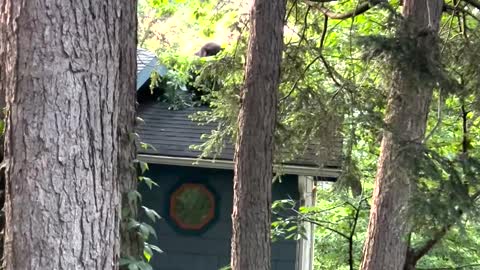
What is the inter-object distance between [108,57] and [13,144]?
0.47 m

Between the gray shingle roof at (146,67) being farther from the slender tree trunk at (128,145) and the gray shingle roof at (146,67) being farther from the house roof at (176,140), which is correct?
the slender tree trunk at (128,145)

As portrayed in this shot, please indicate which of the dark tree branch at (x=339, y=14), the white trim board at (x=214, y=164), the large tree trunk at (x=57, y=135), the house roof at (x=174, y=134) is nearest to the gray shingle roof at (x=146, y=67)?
the house roof at (x=174, y=134)

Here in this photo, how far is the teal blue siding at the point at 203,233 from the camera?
8.51 meters

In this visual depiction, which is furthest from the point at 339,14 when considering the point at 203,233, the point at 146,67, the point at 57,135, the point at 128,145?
the point at 57,135

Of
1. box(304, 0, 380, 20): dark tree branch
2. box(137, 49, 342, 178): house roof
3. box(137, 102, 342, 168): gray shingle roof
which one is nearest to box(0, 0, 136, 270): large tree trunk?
box(304, 0, 380, 20): dark tree branch

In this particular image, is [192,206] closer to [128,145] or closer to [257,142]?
[257,142]

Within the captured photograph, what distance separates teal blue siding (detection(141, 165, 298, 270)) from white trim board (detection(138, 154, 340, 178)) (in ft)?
1.21

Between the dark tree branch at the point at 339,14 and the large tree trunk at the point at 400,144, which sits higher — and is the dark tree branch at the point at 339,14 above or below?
above

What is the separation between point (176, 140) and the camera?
862cm

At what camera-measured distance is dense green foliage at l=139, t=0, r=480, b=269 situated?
191 inches

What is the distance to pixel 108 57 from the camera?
2410 mm

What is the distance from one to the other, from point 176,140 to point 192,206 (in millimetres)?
928

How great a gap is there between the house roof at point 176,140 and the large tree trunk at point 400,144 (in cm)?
184

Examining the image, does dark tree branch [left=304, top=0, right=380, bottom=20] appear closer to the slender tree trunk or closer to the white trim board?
the white trim board
